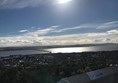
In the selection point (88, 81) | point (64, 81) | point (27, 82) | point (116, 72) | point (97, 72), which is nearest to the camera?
point (64, 81)

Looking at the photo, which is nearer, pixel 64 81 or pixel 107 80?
pixel 64 81

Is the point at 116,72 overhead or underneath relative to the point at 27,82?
overhead

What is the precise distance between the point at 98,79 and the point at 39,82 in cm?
1443

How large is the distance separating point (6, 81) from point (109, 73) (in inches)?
613

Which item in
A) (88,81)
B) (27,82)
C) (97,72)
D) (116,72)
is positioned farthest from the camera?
(27,82)

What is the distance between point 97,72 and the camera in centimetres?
1103

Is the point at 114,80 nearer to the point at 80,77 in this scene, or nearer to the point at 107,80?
the point at 107,80

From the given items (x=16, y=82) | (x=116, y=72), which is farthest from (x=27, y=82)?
(x=116, y=72)

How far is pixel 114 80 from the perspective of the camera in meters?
11.7

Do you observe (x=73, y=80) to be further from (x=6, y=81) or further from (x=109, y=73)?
(x=6, y=81)

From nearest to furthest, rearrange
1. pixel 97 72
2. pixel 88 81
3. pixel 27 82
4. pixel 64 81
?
pixel 64 81 < pixel 88 81 < pixel 97 72 < pixel 27 82

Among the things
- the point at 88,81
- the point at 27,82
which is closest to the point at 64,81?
the point at 88,81

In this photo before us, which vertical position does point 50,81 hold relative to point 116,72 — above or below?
below

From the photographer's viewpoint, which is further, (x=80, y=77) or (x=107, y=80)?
(x=107, y=80)
